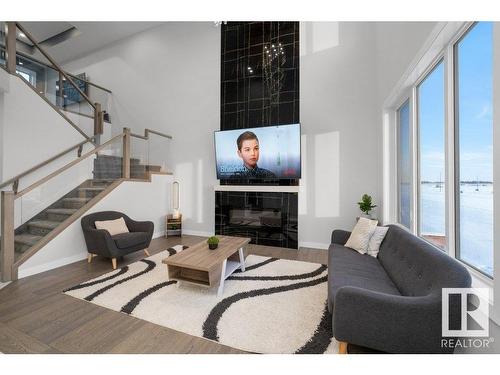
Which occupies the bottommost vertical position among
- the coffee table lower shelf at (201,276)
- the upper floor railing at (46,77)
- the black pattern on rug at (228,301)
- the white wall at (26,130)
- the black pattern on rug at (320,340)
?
the black pattern on rug at (320,340)

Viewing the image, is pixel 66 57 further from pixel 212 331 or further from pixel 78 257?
pixel 212 331

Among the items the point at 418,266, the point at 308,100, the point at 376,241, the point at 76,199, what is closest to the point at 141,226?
the point at 76,199

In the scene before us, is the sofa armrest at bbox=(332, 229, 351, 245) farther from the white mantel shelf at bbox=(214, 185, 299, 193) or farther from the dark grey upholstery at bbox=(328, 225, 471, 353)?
the white mantel shelf at bbox=(214, 185, 299, 193)

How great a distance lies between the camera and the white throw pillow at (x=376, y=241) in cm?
272

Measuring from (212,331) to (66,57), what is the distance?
9702 millimetres

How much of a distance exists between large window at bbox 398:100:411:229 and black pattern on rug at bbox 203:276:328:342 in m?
1.63

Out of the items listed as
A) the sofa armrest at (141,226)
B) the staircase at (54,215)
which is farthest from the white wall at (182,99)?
the sofa armrest at (141,226)

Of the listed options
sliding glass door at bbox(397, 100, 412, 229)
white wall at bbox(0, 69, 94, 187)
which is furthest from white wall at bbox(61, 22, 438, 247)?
white wall at bbox(0, 69, 94, 187)

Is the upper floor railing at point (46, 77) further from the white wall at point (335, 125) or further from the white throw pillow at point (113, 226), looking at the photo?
the white wall at point (335, 125)

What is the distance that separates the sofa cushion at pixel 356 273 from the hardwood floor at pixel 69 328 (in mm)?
1018

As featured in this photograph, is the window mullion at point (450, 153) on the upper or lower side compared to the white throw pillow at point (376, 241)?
upper
